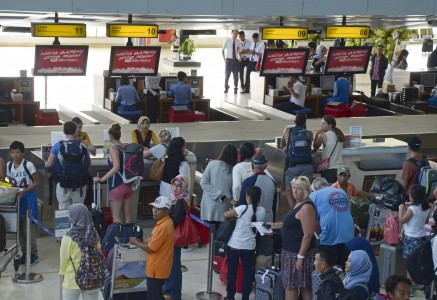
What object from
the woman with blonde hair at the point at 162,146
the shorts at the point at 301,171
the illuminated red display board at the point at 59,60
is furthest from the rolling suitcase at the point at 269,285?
the illuminated red display board at the point at 59,60

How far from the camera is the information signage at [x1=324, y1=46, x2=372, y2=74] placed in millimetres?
20984

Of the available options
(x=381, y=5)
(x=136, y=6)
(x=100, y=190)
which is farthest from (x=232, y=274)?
(x=381, y=5)

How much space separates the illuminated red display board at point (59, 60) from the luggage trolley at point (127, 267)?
10.4 meters

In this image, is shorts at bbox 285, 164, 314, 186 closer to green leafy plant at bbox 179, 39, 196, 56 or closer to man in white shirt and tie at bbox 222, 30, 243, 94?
man in white shirt and tie at bbox 222, 30, 243, 94

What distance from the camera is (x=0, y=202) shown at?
10.4 metres

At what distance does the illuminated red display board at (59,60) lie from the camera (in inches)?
738

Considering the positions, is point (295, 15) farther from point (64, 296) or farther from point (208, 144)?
point (64, 296)

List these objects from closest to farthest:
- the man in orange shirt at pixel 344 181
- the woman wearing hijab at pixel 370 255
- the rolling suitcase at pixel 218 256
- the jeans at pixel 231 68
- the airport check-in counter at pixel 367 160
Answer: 1. the woman wearing hijab at pixel 370 255
2. the rolling suitcase at pixel 218 256
3. the man in orange shirt at pixel 344 181
4. the airport check-in counter at pixel 367 160
5. the jeans at pixel 231 68

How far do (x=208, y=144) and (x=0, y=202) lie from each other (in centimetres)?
481

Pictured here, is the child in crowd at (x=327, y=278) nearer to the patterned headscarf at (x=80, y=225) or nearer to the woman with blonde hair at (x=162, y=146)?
the patterned headscarf at (x=80, y=225)

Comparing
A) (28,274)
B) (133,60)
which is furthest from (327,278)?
(133,60)

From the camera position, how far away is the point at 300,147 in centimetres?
1209

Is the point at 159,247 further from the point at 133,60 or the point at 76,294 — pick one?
the point at 133,60

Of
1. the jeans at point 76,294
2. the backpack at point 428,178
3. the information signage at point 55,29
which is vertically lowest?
the jeans at point 76,294
